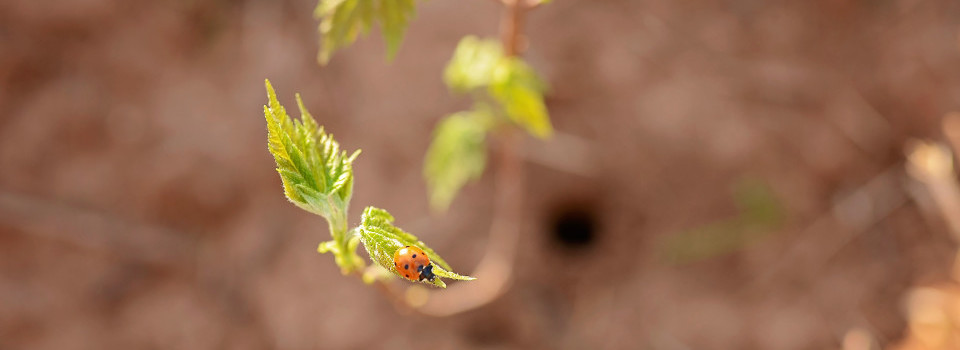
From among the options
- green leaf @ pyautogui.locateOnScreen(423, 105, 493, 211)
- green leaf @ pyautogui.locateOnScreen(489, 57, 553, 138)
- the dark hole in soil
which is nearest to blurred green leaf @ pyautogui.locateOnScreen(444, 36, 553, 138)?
green leaf @ pyautogui.locateOnScreen(489, 57, 553, 138)

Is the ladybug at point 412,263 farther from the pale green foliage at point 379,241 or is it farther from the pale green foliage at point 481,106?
the pale green foliage at point 481,106

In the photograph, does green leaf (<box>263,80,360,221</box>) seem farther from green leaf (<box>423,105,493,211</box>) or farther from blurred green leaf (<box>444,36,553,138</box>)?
green leaf (<box>423,105,493,211</box>)

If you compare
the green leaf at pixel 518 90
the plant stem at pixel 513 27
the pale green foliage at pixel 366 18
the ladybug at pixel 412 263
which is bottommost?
the ladybug at pixel 412 263

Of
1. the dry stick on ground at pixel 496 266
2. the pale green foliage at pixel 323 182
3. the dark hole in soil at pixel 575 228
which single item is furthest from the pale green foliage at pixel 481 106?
the dark hole in soil at pixel 575 228

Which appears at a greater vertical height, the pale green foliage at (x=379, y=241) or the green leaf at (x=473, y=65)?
the green leaf at (x=473, y=65)

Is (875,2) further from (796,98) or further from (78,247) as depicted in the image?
(78,247)

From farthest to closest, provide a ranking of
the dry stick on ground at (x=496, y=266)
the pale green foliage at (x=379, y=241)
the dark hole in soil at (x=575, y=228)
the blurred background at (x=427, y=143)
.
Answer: the dark hole in soil at (x=575, y=228)
the blurred background at (x=427, y=143)
the dry stick on ground at (x=496, y=266)
the pale green foliage at (x=379, y=241)

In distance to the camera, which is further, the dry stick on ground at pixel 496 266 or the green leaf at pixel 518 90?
the dry stick on ground at pixel 496 266
